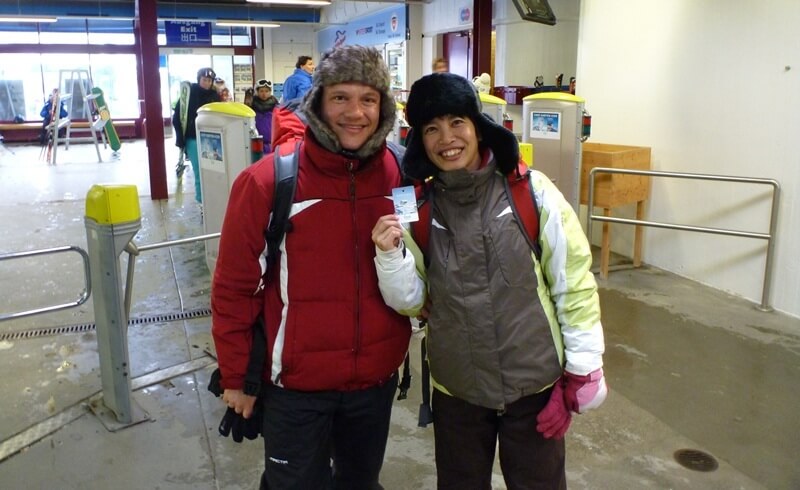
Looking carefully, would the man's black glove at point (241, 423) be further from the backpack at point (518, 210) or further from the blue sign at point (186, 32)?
the blue sign at point (186, 32)

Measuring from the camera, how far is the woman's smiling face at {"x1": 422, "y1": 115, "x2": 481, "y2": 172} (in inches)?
64.7

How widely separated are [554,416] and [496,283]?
350 millimetres

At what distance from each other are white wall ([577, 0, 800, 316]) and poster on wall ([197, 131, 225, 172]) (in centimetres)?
334

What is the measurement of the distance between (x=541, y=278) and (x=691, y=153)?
12.8 feet

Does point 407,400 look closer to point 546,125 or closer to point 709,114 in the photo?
point 546,125

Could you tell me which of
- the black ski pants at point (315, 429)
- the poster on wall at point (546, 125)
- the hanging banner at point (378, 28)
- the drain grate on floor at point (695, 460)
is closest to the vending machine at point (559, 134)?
the poster on wall at point (546, 125)

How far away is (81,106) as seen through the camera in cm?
1644

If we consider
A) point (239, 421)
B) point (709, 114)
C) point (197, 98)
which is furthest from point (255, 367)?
point (197, 98)

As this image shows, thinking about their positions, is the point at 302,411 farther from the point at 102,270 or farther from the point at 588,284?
the point at 102,270

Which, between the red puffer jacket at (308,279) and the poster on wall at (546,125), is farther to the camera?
the poster on wall at (546,125)

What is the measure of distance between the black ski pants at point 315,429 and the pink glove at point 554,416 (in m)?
0.41

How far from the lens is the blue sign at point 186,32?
17.0 m

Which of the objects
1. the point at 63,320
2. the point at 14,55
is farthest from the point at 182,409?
the point at 14,55

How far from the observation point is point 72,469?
2617 millimetres
